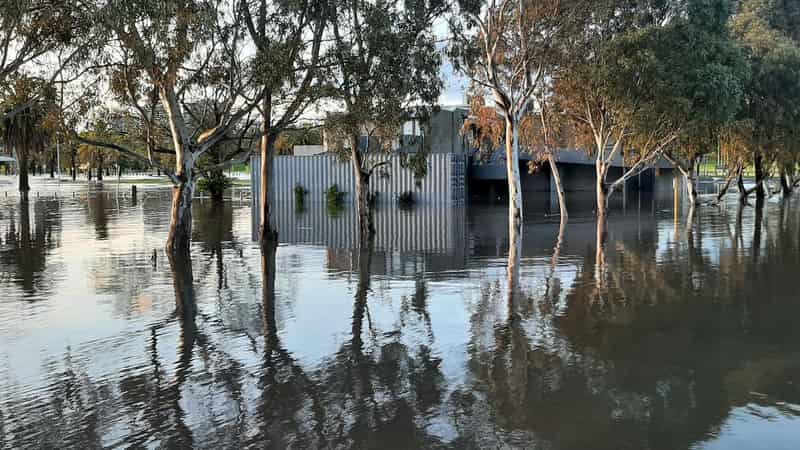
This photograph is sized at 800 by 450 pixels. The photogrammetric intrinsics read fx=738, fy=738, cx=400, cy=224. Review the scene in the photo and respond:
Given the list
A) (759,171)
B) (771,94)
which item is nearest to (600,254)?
(771,94)

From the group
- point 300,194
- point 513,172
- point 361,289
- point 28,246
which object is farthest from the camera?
point 300,194

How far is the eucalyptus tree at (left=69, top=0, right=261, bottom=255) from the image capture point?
13.8 meters

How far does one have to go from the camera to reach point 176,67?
1534 cm

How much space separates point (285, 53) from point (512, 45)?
11516 millimetres

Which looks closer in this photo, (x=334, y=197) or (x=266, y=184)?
(x=266, y=184)

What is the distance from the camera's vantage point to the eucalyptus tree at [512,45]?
2391 cm

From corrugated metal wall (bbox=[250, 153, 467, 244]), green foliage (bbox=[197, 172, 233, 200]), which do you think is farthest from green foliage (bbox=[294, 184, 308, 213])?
green foliage (bbox=[197, 172, 233, 200])

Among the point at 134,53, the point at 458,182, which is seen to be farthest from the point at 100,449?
the point at 458,182

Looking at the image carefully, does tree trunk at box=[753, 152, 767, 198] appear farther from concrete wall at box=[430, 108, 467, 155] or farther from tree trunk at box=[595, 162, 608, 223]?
concrete wall at box=[430, 108, 467, 155]

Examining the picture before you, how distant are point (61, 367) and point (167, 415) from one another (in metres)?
2.25

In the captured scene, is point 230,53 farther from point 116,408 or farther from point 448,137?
point 448,137

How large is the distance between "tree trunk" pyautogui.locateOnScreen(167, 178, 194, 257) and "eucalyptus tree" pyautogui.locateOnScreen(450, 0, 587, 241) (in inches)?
405

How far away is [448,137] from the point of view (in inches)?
1581

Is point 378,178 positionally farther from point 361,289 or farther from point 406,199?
point 361,289
